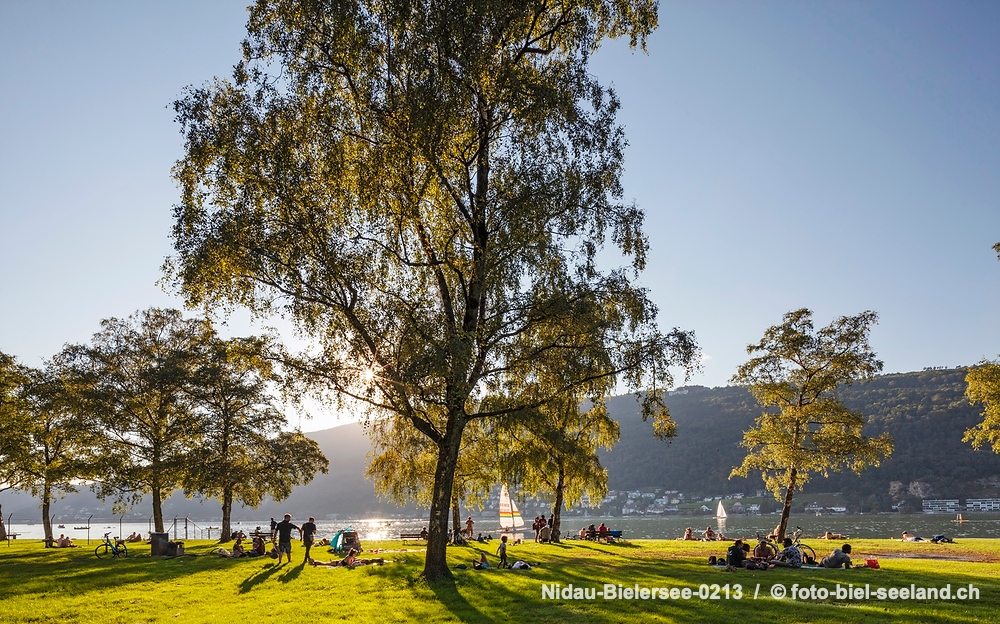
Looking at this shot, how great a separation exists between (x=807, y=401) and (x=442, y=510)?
24234 mm

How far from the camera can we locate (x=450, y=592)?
53.4 feet

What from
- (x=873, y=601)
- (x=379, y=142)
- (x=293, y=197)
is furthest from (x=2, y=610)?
(x=873, y=601)

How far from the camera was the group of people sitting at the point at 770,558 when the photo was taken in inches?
796

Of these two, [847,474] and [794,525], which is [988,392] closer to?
[794,525]

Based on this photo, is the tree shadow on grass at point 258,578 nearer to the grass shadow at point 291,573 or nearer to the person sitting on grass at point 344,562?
the grass shadow at point 291,573

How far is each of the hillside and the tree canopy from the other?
68217mm

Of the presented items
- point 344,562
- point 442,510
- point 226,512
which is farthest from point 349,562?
point 226,512

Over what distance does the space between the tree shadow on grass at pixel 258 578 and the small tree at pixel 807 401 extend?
23499 mm

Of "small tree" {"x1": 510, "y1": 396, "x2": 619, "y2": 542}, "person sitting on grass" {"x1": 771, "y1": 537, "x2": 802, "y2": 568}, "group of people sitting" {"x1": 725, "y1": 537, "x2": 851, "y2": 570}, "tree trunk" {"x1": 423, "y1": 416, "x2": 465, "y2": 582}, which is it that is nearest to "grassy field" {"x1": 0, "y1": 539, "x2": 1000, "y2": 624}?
"tree trunk" {"x1": 423, "y1": 416, "x2": 465, "y2": 582}

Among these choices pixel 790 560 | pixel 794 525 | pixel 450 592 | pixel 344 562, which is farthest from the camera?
pixel 794 525

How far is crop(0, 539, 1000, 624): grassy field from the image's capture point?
1304cm

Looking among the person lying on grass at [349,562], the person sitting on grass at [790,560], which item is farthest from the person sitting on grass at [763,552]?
the person lying on grass at [349,562]

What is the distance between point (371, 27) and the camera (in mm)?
18656

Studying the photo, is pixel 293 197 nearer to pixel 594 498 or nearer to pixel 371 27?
pixel 371 27
